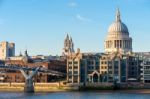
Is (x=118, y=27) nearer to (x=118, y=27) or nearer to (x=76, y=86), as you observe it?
(x=118, y=27)

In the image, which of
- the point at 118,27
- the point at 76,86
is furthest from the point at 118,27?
the point at 76,86

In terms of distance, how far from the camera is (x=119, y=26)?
433 ft

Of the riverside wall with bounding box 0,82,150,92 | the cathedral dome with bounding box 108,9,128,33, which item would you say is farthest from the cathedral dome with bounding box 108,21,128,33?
the riverside wall with bounding box 0,82,150,92

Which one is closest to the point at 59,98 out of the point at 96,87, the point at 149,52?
the point at 96,87

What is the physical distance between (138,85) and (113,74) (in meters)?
7.56

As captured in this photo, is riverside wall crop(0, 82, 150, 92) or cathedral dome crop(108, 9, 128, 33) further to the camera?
cathedral dome crop(108, 9, 128, 33)

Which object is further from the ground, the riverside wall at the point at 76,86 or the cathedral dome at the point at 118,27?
the cathedral dome at the point at 118,27

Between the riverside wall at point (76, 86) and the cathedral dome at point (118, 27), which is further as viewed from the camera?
the cathedral dome at point (118, 27)

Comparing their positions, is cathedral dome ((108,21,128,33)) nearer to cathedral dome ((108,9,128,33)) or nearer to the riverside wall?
cathedral dome ((108,9,128,33))

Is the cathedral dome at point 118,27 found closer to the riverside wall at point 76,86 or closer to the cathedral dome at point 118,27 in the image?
the cathedral dome at point 118,27

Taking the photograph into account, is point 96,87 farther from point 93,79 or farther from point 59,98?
point 59,98

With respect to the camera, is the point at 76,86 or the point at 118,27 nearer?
the point at 76,86

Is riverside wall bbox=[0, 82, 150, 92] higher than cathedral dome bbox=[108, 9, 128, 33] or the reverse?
the reverse

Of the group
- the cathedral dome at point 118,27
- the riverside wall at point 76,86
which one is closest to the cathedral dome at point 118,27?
the cathedral dome at point 118,27
